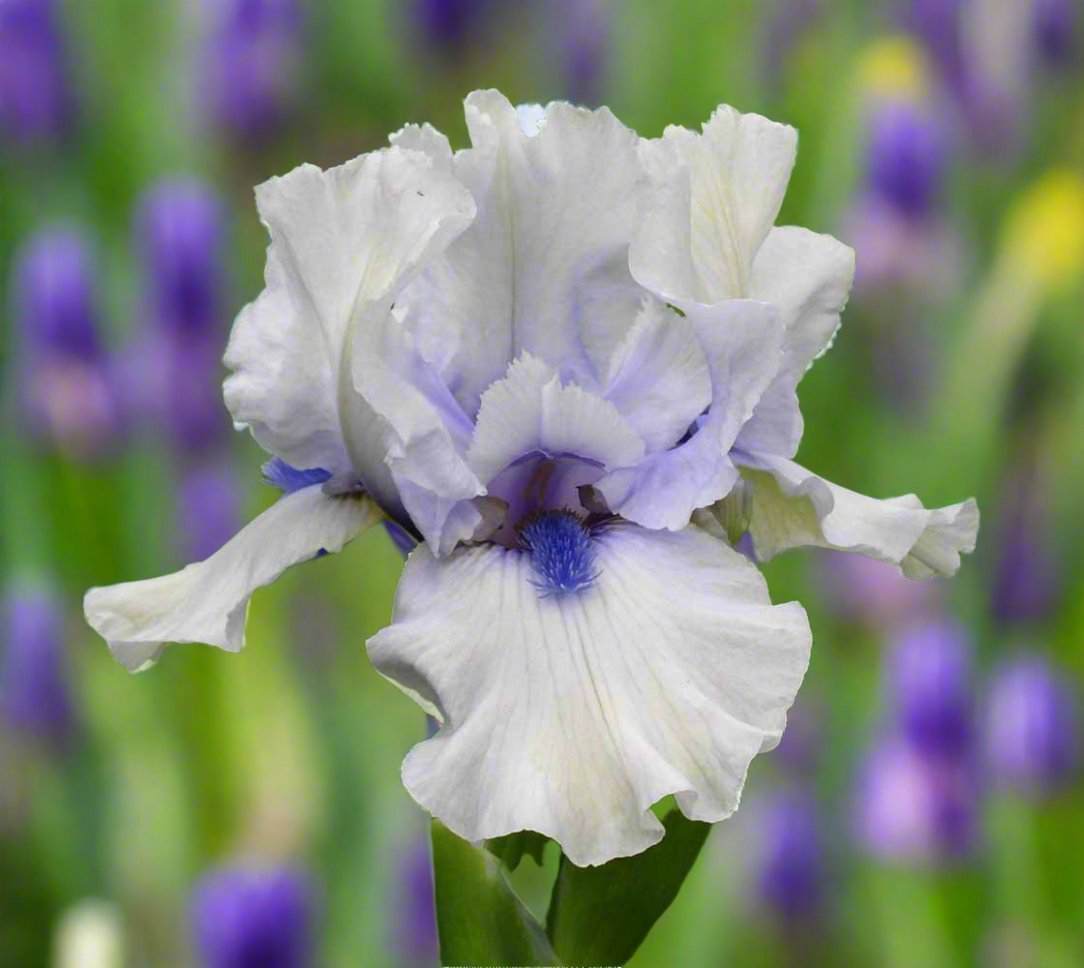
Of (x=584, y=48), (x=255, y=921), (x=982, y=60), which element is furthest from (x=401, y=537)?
(x=982, y=60)

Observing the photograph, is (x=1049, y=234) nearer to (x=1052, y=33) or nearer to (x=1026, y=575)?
(x=1026, y=575)

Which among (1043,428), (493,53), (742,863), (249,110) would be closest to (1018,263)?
(1043,428)

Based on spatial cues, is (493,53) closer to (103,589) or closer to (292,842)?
(292,842)

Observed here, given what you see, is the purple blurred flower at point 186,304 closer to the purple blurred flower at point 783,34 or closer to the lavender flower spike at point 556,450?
the purple blurred flower at point 783,34

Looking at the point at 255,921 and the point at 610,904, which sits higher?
the point at 610,904

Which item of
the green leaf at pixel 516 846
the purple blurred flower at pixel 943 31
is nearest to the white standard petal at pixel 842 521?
the green leaf at pixel 516 846

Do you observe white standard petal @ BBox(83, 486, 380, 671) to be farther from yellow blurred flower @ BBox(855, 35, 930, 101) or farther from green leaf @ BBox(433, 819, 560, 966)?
yellow blurred flower @ BBox(855, 35, 930, 101)
